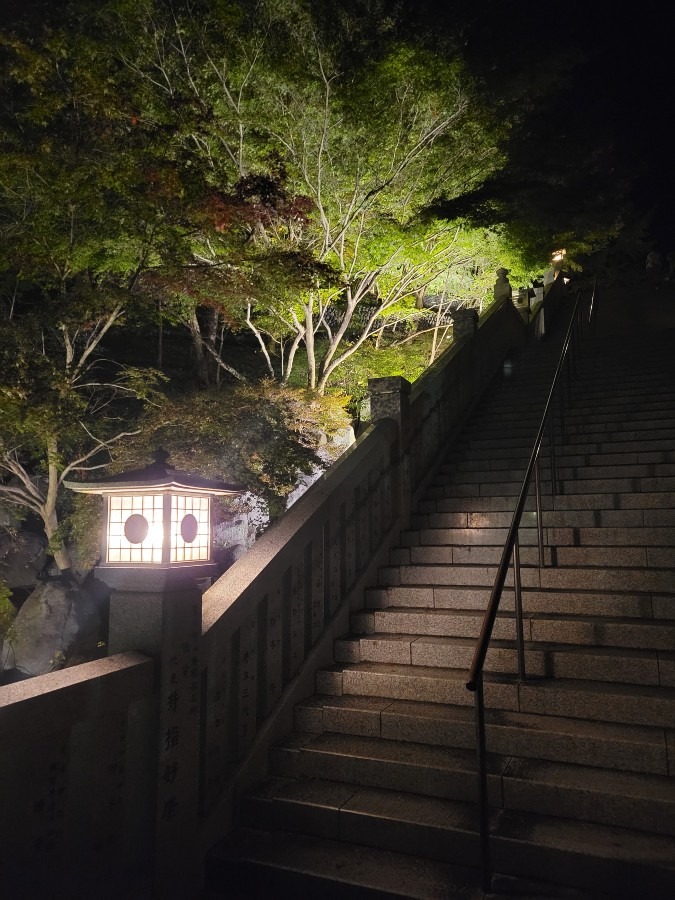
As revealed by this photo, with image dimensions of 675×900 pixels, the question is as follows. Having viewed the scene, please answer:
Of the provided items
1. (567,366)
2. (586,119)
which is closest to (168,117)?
(567,366)

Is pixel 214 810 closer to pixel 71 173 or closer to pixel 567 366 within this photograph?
pixel 567 366

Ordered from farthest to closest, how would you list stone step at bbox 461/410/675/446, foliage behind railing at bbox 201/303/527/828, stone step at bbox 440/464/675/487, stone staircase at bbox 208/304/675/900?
stone step at bbox 461/410/675/446
stone step at bbox 440/464/675/487
foliage behind railing at bbox 201/303/527/828
stone staircase at bbox 208/304/675/900

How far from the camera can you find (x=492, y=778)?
141 inches

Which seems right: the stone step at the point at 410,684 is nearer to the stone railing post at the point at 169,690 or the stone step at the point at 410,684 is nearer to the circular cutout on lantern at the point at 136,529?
the stone railing post at the point at 169,690

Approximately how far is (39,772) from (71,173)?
943 centimetres

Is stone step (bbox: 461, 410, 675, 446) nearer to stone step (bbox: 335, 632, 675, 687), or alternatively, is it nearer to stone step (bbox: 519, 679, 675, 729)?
stone step (bbox: 335, 632, 675, 687)

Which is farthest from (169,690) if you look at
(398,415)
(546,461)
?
(546,461)

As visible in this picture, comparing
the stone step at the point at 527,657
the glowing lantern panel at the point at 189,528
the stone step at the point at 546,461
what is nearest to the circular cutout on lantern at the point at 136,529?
the glowing lantern panel at the point at 189,528

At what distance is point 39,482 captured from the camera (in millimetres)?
16359

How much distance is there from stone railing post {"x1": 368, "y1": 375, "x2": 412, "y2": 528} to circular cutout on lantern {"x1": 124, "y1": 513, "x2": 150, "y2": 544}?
3691 millimetres

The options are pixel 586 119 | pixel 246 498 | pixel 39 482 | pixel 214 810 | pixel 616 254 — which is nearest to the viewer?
pixel 214 810

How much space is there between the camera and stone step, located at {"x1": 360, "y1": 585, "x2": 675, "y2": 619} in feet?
15.2

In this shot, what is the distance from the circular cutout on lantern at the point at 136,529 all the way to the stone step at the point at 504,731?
1.99 m

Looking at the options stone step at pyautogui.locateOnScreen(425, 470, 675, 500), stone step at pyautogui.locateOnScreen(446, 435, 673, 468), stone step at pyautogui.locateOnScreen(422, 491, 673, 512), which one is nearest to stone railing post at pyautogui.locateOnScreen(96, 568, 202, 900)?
stone step at pyautogui.locateOnScreen(422, 491, 673, 512)
